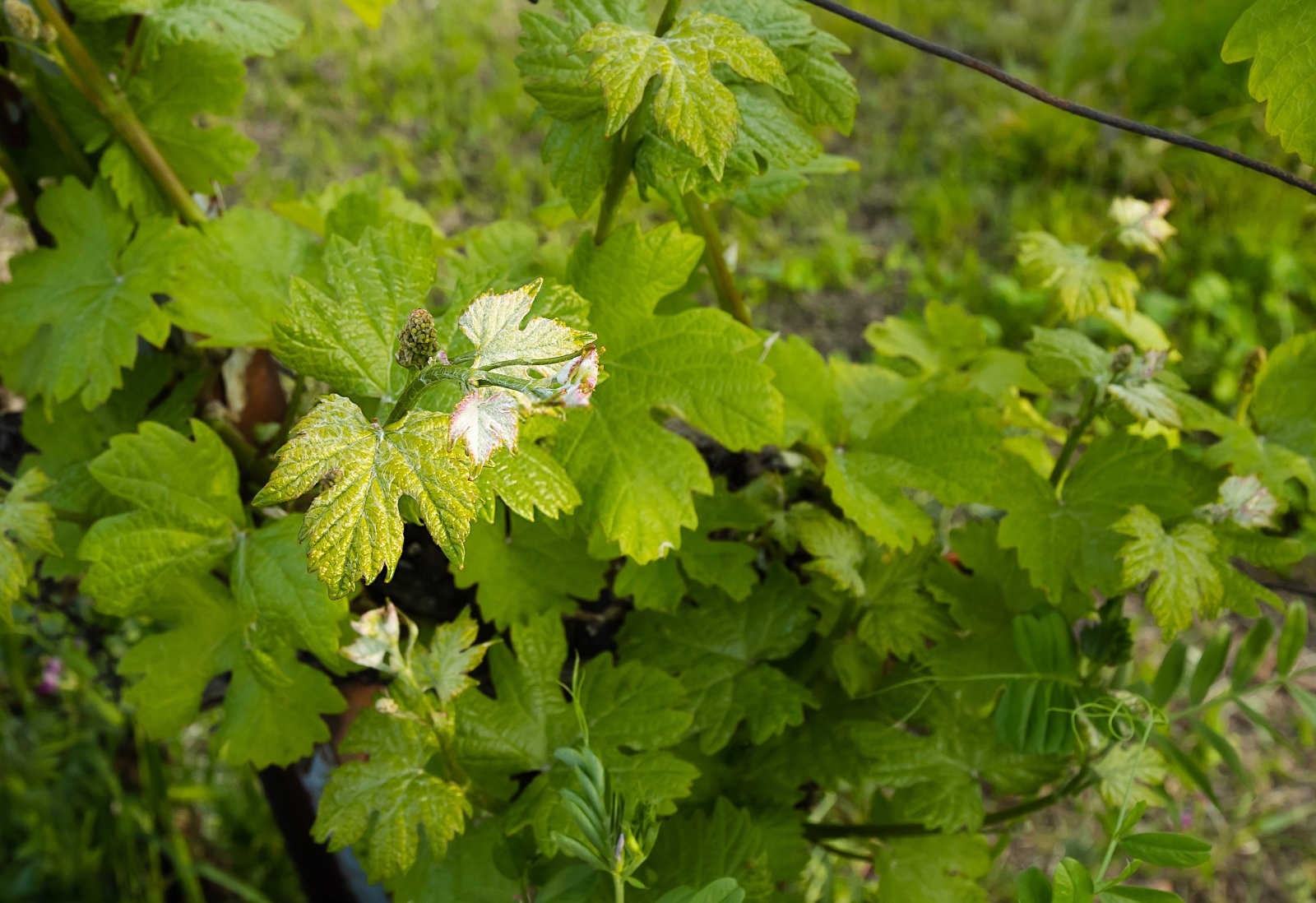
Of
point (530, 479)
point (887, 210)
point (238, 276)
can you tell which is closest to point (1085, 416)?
point (530, 479)

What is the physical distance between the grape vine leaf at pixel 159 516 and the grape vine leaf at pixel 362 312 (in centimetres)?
28

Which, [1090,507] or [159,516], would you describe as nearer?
[159,516]

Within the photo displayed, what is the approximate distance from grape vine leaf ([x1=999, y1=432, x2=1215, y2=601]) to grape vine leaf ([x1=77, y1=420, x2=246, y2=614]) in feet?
3.14

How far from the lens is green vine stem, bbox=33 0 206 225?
1228 millimetres

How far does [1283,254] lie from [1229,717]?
1.62m

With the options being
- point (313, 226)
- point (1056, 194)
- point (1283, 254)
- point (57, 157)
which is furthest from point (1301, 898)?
point (57, 157)

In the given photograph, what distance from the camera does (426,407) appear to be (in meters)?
0.92

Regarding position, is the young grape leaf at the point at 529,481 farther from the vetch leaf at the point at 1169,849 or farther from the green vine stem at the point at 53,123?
the green vine stem at the point at 53,123

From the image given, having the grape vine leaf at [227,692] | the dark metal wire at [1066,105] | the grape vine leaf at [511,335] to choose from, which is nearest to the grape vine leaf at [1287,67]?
the dark metal wire at [1066,105]

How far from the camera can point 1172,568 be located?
1.16m

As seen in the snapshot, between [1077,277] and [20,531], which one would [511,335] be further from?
[1077,277]

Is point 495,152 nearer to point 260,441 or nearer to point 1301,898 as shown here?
point 260,441

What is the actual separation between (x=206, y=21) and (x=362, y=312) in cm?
53

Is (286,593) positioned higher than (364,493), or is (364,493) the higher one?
(364,493)
